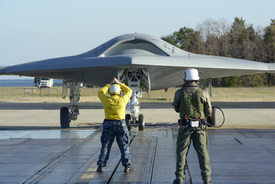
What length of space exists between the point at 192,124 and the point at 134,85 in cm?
693

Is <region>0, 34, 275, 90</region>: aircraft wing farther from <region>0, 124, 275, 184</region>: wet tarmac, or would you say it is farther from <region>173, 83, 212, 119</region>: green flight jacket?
<region>173, 83, 212, 119</region>: green flight jacket

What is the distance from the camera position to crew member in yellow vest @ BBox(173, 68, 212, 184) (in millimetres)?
6023

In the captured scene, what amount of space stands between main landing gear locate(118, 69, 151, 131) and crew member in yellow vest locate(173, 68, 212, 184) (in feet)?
20.2

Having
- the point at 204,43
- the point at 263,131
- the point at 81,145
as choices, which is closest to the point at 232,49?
the point at 204,43

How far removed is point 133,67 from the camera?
1182 cm

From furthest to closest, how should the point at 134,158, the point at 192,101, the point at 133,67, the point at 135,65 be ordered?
the point at 133,67 < the point at 135,65 < the point at 134,158 < the point at 192,101

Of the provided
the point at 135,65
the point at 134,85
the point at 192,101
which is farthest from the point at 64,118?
the point at 192,101

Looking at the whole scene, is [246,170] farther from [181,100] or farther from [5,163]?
[5,163]

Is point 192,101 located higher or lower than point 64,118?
higher

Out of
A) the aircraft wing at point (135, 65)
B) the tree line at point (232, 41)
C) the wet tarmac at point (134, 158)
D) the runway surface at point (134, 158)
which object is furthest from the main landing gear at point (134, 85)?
the tree line at point (232, 41)

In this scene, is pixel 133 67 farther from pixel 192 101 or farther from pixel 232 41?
pixel 232 41

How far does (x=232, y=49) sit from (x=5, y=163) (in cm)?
5846

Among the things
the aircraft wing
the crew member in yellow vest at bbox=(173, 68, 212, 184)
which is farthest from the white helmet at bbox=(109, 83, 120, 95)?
the aircraft wing

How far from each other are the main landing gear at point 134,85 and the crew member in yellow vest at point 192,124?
6.17 m
